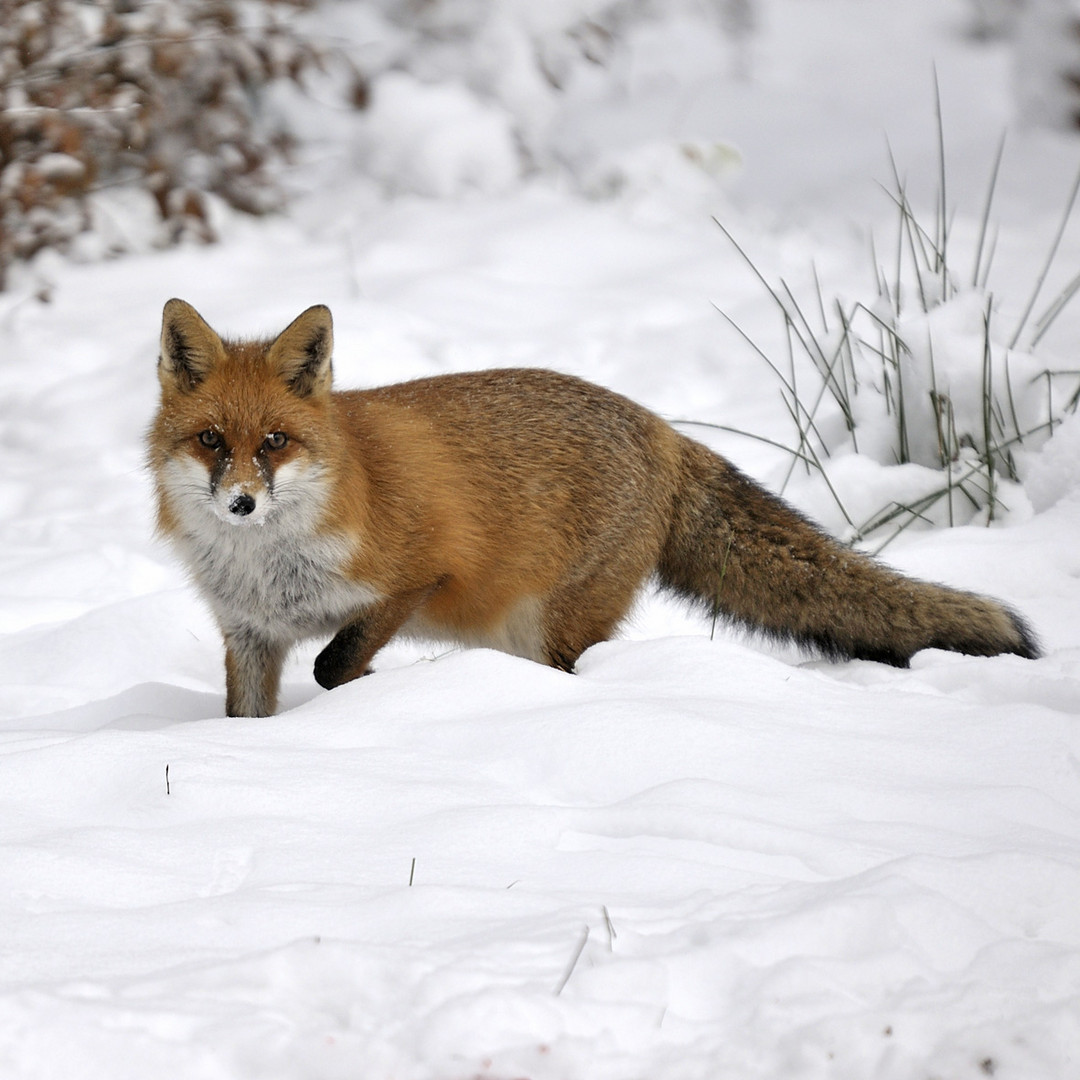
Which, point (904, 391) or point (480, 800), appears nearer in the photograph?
point (480, 800)

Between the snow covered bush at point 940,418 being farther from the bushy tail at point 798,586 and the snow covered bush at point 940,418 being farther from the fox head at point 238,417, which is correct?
the fox head at point 238,417

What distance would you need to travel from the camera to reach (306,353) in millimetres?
3631

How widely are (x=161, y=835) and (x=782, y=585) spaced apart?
230cm

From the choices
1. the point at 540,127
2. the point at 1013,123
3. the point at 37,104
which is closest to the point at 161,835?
the point at 37,104

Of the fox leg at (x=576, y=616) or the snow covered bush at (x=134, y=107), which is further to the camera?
the snow covered bush at (x=134, y=107)

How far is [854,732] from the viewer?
2750 mm

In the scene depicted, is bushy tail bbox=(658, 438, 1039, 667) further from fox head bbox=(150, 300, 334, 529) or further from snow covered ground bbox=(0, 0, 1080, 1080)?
fox head bbox=(150, 300, 334, 529)

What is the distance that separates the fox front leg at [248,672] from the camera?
3.82 m

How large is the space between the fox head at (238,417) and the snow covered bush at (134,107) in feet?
11.6

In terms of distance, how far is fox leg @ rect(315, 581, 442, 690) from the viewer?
3.63 metres

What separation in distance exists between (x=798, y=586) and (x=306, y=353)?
5.47ft

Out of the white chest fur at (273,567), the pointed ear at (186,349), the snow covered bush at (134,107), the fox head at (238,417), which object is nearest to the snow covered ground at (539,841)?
the white chest fur at (273,567)

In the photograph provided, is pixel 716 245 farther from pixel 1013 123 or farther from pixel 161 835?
pixel 161 835

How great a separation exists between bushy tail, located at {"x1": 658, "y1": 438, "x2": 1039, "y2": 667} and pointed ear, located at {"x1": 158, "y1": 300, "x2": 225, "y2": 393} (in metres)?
1.60
